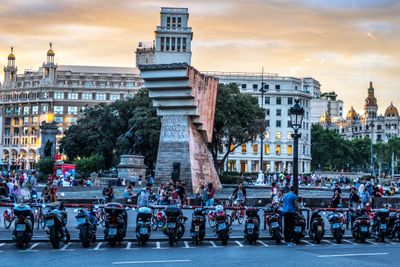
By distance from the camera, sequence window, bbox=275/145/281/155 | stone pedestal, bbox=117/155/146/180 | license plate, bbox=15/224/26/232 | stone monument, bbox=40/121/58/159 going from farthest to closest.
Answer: window, bbox=275/145/281/155
stone monument, bbox=40/121/58/159
stone pedestal, bbox=117/155/146/180
license plate, bbox=15/224/26/232

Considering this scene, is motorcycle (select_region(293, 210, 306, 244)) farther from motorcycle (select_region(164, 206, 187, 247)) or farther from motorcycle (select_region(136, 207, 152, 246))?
motorcycle (select_region(136, 207, 152, 246))

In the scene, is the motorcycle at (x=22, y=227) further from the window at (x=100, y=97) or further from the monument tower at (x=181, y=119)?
the window at (x=100, y=97)

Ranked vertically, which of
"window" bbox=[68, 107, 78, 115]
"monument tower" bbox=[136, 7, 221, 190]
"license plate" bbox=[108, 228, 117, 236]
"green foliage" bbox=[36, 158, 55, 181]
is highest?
"window" bbox=[68, 107, 78, 115]

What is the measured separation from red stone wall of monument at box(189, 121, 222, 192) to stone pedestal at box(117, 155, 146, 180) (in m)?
14.9

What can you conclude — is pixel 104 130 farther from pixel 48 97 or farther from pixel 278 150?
pixel 48 97

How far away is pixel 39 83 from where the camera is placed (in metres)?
156

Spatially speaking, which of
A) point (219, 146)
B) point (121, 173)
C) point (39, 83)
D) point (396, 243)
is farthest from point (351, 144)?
point (396, 243)

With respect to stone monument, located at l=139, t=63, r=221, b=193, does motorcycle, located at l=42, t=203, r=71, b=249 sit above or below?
below

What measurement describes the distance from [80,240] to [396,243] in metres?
9.57

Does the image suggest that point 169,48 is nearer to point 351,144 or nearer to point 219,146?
point 351,144

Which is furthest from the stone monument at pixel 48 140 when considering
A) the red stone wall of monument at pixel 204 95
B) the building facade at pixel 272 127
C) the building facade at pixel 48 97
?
the building facade at pixel 48 97

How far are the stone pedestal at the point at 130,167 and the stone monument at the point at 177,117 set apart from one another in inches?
644

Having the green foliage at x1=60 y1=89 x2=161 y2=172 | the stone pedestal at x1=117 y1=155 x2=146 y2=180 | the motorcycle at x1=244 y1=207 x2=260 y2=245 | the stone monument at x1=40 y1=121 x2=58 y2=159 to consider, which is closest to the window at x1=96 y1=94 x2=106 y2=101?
the green foliage at x1=60 y1=89 x2=161 y2=172

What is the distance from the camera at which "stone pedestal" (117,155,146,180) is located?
2301 inches
